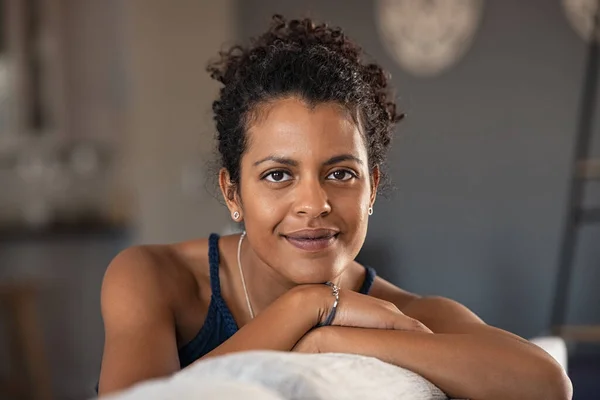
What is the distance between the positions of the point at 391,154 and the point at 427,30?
696 mm

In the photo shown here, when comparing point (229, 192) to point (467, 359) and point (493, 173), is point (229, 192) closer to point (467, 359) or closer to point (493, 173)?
point (467, 359)

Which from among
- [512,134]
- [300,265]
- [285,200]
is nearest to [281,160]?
[285,200]

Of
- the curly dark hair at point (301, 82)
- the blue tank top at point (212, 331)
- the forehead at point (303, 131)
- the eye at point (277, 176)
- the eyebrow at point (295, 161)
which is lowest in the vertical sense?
the blue tank top at point (212, 331)

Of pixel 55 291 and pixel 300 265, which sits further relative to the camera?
pixel 55 291

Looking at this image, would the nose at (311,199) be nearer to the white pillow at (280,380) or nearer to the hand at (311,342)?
the hand at (311,342)

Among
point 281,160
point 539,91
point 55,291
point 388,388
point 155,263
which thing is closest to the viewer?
point 388,388

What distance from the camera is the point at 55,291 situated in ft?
15.4

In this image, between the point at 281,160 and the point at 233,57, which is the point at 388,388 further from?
the point at 233,57

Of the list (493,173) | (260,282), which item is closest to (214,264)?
(260,282)

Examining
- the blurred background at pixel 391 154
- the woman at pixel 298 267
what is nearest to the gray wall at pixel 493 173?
the blurred background at pixel 391 154

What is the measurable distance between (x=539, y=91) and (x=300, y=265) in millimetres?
3242

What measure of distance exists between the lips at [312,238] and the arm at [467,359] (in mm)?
219

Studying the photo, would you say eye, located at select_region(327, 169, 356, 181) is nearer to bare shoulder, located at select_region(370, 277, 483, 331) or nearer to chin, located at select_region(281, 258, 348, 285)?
→ chin, located at select_region(281, 258, 348, 285)

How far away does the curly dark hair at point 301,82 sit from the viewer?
1465mm
